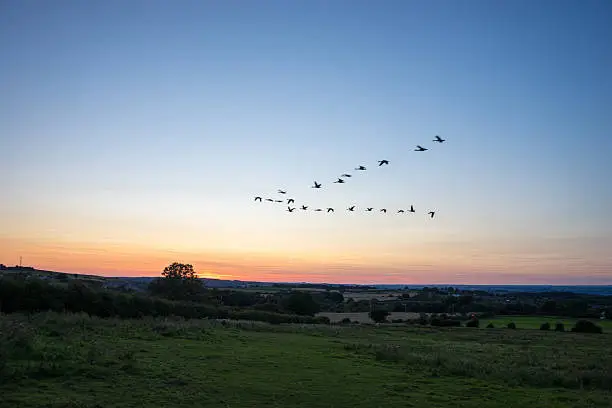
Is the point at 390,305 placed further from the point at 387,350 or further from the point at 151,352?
the point at 151,352

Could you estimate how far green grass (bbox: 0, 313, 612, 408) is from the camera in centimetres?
1739

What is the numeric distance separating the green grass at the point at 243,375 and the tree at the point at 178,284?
42839 millimetres

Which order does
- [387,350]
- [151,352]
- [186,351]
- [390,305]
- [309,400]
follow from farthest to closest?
[390,305], [387,350], [186,351], [151,352], [309,400]

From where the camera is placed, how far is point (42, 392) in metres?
16.2

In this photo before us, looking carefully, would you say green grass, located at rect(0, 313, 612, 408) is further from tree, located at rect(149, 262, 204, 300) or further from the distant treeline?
tree, located at rect(149, 262, 204, 300)

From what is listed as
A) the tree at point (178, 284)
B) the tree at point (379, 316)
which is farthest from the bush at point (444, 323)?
the tree at point (178, 284)

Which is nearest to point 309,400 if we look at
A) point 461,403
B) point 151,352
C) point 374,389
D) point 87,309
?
point 374,389

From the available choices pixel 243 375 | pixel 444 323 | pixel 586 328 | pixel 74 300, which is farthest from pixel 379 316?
pixel 243 375

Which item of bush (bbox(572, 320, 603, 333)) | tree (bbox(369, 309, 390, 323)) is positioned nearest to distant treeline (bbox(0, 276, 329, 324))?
tree (bbox(369, 309, 390, 323))

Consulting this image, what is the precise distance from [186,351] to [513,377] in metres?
17.3

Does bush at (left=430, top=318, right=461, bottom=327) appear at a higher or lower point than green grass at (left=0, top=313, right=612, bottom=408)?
lower

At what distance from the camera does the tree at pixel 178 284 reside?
253ft

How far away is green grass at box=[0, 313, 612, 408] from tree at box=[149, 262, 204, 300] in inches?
1687

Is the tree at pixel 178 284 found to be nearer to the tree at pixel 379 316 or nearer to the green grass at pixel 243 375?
the tree at pixel 379 316
